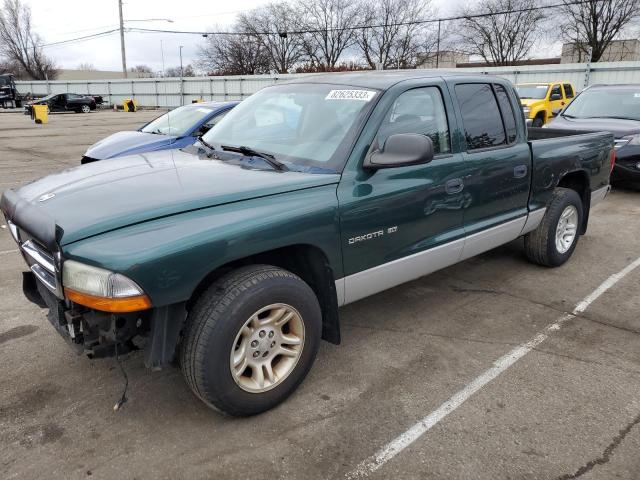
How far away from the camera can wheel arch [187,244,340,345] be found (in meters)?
2.85

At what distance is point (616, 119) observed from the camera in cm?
897

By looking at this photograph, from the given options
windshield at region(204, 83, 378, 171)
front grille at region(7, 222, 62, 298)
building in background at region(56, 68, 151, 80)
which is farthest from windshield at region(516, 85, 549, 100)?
building in background at region(56, 68, 151, 80)

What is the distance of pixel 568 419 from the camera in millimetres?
2770

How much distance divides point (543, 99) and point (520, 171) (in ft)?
43.9

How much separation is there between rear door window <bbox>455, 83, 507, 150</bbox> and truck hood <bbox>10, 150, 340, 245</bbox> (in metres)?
1.42

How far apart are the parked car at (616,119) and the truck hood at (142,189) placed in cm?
673

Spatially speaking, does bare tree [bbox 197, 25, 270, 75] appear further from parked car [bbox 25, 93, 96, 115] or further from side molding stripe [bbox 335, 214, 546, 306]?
side molding stripe [bbox 335, 214, 546, 306]

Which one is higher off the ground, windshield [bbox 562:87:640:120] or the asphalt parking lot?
windshield [bbox 562:87:640:120]

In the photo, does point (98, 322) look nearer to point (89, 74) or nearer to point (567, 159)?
point (567, 159)

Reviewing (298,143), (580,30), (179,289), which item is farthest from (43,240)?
Answer: (580,30)

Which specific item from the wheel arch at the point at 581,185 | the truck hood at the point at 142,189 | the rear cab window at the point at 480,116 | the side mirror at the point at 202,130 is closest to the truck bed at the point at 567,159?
the wheel arch at the point at 581,185

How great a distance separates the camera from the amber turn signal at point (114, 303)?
220 cm

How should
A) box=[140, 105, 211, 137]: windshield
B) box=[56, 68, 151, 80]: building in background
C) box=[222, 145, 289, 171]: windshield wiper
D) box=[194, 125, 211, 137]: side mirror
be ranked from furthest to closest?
box=[56, 68, 151, 80]: building in background
box=[140, 105, 211, 137]: windshield
box=[194, 125, 211, 137]: side mirror
box=[222, 145, 289, 171]: windshield wiper

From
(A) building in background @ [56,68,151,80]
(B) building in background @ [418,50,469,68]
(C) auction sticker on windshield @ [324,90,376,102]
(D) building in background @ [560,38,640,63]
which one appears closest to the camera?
(C) auction sticker on windshield @ [324,90,376,102]
